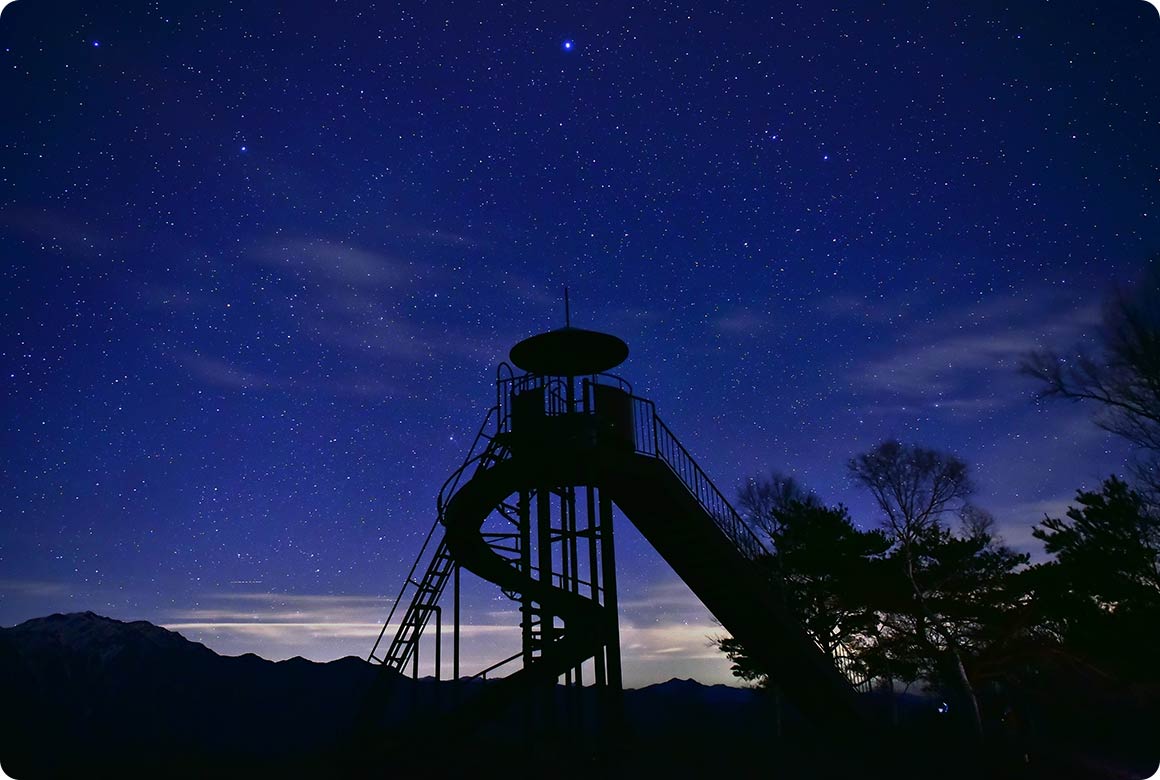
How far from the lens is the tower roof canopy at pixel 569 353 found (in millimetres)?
20812

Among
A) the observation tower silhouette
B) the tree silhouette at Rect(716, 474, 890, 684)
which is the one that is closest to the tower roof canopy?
the observation tower silhouette

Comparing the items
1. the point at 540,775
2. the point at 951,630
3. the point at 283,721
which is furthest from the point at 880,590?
the point at 283,721

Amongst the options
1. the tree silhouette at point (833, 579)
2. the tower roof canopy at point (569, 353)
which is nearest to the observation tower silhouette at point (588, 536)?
the tower roof canopy at point (569, 353)

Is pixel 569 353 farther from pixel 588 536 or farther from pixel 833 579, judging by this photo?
pixel 833 579

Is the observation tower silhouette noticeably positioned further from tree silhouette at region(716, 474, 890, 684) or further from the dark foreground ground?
tree silhouette at region(716, 474, 890, 684)

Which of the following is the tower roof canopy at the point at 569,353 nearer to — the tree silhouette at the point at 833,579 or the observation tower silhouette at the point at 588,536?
the observation tower silhouette at the point at 588,536

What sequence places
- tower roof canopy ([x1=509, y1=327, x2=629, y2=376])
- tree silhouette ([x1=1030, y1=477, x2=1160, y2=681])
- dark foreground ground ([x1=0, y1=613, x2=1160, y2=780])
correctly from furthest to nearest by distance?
tree silhouette ([x1=1030, y1=477, x2=1160, y2=681])
tower roof canopy ([x1=509, y1=327, x2=629, y2=376])
dark foreground ground ([x1=0, y1=613, x2=1160, y2=780])

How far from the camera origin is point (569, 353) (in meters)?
21.4

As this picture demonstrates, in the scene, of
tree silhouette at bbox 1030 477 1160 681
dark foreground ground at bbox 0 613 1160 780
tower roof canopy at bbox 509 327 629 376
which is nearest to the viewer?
dark foreground ground at bbox 0 613 1160 780

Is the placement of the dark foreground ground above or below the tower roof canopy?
below

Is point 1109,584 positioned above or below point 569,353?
below

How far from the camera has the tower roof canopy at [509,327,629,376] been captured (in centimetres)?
2081

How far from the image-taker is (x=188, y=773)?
17828mm

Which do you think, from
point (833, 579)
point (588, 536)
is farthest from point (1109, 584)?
point (588, 536)
